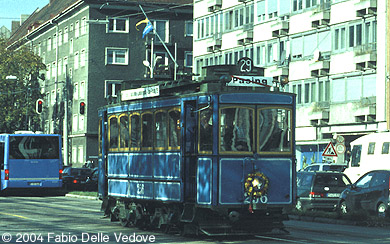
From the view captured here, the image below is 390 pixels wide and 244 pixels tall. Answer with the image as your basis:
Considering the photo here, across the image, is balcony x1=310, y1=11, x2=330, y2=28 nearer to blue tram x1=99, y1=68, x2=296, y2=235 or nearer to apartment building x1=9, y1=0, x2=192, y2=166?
apartment building x1=9, y1=0, x2=192, y2=166

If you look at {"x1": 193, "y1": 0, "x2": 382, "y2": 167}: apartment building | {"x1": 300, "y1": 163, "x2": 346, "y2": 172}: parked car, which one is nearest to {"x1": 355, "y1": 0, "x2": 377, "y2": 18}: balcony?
{"x1": 193, "y1": 0, "x2": 382, "y2": 167}: apartment building

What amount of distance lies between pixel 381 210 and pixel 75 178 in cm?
2487

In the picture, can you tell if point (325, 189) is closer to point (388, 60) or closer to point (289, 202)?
point (289, 202)

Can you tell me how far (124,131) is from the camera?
21047 mm

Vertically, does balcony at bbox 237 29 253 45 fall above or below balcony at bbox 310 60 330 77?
above

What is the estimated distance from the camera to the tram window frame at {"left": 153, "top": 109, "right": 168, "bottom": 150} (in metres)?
18.9

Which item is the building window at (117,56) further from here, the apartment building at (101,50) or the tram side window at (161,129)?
the tram side window at (161,129)

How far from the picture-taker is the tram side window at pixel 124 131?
68.5 feet

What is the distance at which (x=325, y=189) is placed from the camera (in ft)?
94.7

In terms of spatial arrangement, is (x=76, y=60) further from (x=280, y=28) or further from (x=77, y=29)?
(x=280, y=28)

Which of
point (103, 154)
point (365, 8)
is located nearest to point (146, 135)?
point (103, 154)

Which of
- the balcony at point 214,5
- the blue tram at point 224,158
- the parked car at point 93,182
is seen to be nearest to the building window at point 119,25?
the balcony at point 214,5

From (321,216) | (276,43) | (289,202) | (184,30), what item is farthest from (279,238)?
(184,30)

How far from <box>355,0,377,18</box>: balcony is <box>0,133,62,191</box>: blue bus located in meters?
18.8
